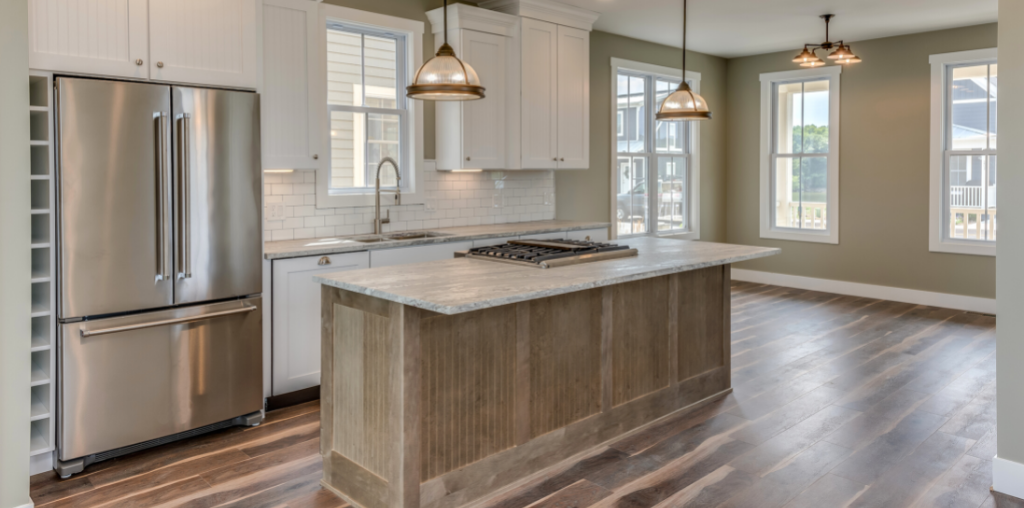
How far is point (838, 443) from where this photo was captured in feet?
11.5

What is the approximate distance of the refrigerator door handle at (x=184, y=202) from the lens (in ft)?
11.1

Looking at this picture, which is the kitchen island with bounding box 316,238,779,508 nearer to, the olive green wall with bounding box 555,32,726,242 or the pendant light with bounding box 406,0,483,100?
the pendant light with bounding box 406,0,483,100

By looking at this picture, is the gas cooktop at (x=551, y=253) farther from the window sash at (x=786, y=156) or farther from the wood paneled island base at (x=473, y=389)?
the window sash at (x=786, y=156)

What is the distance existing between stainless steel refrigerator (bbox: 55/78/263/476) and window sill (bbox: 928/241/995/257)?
6.36 metres

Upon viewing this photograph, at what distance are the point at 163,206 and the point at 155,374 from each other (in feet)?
2.59

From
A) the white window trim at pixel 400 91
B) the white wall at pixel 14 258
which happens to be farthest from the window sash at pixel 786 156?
the white wall at pixel 14 258

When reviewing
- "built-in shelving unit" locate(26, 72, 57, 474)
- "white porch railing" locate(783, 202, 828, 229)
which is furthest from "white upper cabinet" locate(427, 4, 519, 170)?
"white porch railing" locate(783, 202, 828, 229)

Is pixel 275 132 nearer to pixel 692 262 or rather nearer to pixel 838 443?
pixel 692 262

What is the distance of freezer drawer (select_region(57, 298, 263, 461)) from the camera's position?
317 centimetres

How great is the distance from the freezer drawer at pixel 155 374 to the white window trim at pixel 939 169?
6.34 meters

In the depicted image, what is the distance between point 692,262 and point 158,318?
256cm

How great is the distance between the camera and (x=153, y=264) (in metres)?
3.34

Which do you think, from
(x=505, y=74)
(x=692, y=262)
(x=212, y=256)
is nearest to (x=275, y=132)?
(x=212, y=256)

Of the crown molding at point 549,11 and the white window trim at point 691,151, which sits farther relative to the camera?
the white window trim at point 691,151
